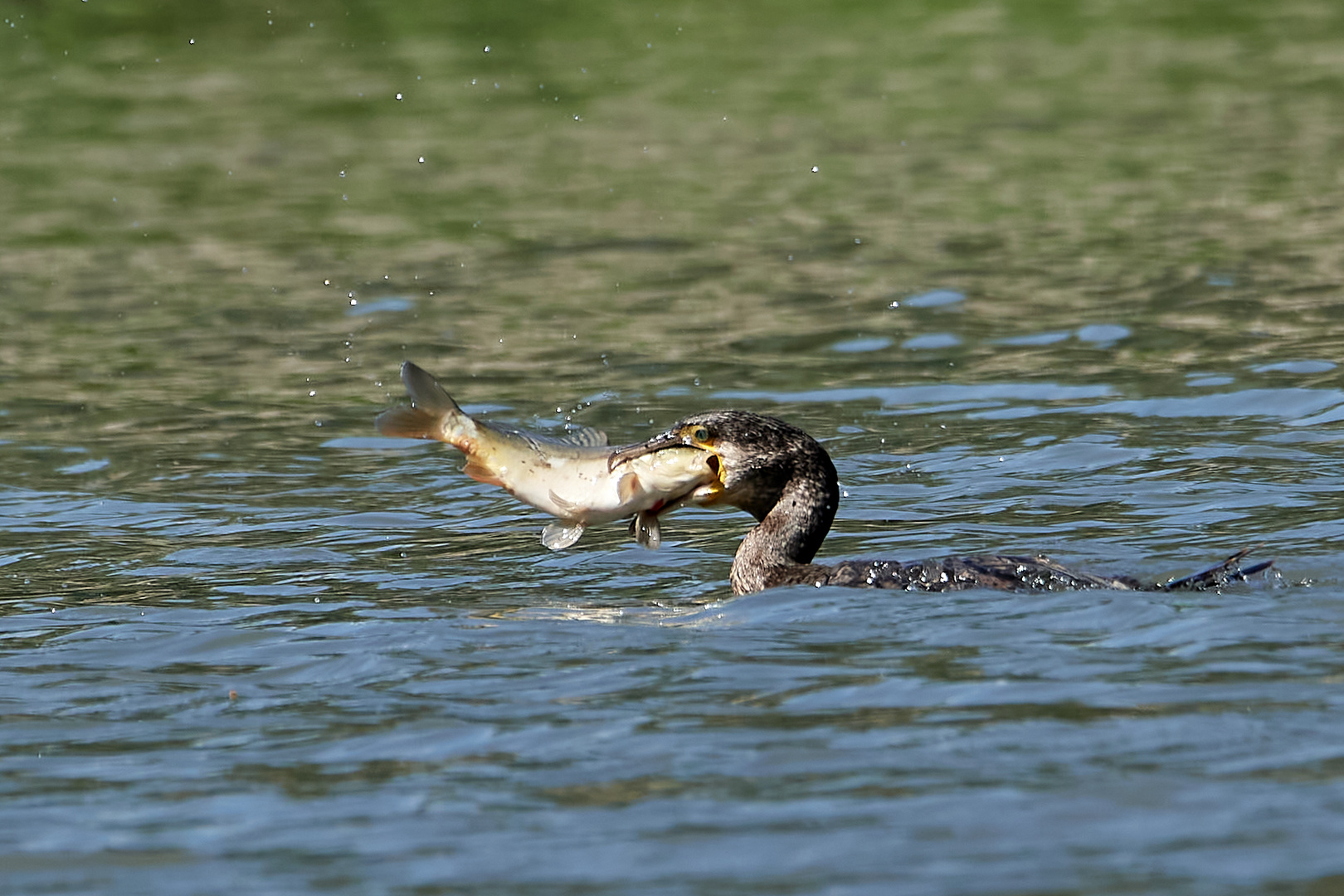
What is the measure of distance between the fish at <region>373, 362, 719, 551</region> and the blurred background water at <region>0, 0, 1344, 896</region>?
15.5 inches

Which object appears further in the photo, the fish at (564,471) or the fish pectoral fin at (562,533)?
the fish pectoral fin at (562,533)

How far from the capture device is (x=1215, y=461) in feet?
32.7

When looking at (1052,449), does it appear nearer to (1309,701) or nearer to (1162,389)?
(1162,389)

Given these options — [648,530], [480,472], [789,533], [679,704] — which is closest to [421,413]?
[480,472]

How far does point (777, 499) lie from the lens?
8.58 meters

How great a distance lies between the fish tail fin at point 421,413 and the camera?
24.7 feet

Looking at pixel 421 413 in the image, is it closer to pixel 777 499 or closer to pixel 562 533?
pixel 562 533

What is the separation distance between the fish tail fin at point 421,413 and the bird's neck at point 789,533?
1.40 meters

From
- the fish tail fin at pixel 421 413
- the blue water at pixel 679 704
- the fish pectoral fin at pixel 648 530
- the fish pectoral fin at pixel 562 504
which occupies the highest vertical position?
the fish tail fin at pixel 421 413

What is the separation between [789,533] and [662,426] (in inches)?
129

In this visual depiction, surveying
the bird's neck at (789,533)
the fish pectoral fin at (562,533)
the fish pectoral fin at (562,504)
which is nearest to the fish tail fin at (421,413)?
the fish pectoral fin at (562,504)

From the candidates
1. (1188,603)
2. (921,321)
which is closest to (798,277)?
(921,321)

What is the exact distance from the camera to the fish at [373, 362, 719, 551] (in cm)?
781

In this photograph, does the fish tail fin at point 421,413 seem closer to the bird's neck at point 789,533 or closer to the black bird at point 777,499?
the black bird at point 777,499
